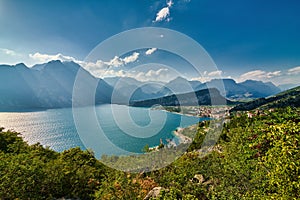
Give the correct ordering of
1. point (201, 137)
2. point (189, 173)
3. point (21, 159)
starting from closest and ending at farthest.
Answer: point (21, 159)
point (189, 173)
point (201, 137)

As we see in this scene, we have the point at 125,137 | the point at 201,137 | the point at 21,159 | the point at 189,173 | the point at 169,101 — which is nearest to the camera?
the point at 21,159

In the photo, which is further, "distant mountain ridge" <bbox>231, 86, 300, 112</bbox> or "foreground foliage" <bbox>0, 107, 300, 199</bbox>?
"distant mountain ridge" <bbox>231, 86, 300, 112</bbox>

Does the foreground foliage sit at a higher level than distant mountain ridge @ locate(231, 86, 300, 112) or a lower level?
higher

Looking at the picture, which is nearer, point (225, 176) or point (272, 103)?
point (225, 176)

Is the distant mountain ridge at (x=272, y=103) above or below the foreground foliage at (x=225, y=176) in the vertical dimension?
below

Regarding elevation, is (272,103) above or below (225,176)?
below

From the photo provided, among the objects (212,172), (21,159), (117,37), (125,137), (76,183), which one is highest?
(117,37)

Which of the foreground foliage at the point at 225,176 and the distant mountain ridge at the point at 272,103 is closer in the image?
the foreground foliage at the point at 225,176

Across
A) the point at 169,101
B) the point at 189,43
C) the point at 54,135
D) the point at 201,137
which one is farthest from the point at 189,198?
the point at 169,101

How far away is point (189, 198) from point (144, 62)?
9450 mm

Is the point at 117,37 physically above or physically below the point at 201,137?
above

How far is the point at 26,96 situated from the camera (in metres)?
174

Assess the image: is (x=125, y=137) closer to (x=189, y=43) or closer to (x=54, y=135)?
(x=54, y=135)

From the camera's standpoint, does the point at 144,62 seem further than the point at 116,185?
Yes
